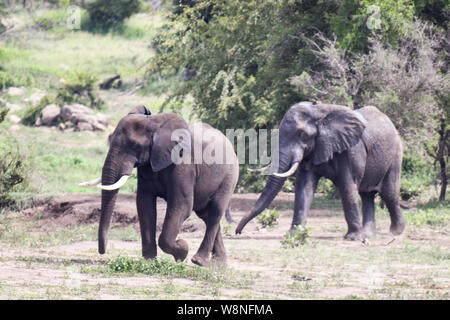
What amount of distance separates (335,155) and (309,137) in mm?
636

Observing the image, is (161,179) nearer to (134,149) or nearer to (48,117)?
(134,149)

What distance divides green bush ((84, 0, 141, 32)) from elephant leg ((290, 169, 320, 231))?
32.8 meters

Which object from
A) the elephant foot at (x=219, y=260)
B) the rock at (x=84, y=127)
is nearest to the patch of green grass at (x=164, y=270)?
the elephant foot at (x=219, y=260)

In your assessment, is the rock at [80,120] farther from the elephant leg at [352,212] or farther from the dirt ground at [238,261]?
the elephant leg at [352,212]

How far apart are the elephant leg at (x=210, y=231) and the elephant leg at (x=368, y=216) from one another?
4.15 meters

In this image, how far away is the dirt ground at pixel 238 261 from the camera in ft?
32.7

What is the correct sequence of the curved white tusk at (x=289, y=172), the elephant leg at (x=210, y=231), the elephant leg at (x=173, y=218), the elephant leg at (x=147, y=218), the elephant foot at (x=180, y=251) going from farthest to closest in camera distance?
the curved white tusk at (x=289, y=172), the elephant leg at (x=210, y=231), the elephant leg at (x=147, y=218), the elephant foot at (x=180, y=251), the elephant leg at (x=173, y=218)

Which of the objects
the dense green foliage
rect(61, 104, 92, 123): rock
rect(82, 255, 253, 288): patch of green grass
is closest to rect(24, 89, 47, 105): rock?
rect(61, 104, 92, 123): rock

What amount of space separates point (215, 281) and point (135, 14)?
40247mm

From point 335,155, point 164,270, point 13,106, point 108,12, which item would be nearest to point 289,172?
point 335,155

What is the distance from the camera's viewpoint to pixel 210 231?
12.3 metres

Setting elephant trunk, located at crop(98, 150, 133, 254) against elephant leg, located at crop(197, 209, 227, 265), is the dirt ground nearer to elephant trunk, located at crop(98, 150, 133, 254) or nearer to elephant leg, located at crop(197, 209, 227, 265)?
elephant leg, located at crop(197, 209, 227, 265)

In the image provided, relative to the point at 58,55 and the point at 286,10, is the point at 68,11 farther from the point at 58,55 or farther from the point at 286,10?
the point at 286,10

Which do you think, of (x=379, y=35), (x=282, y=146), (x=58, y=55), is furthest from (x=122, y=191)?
(x=58, y=55)
